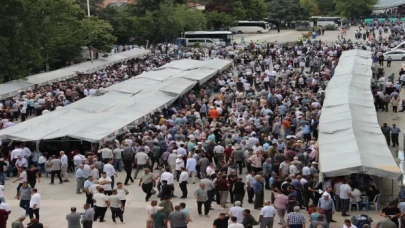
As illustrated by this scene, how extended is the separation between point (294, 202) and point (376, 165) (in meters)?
2.50

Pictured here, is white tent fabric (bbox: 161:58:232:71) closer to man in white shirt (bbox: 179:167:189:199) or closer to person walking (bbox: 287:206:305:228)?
man in white shirt (bbox: 179:167:189:199)

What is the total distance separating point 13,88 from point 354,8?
73.5m

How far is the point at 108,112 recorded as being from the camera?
28.2 metres

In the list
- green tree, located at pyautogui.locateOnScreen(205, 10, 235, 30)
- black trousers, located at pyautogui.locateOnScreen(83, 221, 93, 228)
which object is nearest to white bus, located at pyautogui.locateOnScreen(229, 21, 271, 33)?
green tree, located at pyautogui.locateOnScreen(205, 10, 235, 30)

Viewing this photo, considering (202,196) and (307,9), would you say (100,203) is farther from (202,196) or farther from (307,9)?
(307,9)

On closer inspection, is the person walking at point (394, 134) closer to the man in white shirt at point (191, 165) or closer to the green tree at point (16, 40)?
the man in white shirt at point (191, 165)

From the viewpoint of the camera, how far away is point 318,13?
4355 inches

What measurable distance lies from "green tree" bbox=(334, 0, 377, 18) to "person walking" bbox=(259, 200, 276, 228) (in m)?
89.2

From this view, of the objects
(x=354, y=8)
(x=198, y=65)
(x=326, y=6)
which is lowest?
(x=326, y=6)

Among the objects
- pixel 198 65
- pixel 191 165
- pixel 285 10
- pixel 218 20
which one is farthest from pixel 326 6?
pixel 191 165

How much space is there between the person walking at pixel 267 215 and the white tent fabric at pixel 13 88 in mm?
20718

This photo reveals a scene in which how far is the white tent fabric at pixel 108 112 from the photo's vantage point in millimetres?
24531

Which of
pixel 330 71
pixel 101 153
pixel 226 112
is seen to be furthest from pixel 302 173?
pixel 330 71

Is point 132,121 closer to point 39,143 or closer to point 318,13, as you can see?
point 39,143
